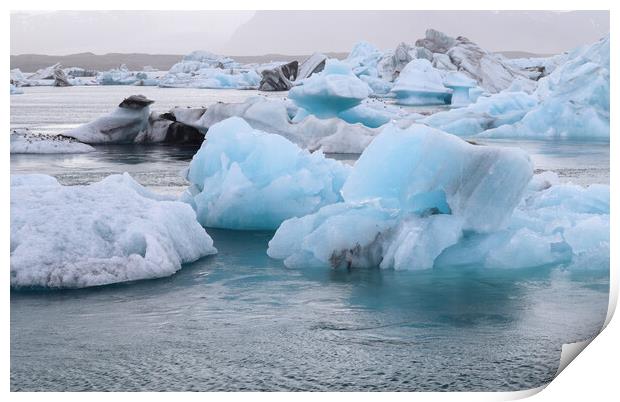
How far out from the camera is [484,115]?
78.9 feet

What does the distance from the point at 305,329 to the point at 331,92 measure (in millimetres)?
15374

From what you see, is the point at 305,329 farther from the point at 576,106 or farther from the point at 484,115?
the point at 484,115

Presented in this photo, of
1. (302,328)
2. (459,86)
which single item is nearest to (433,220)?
(302,328)

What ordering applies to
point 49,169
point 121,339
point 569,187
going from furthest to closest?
1. point 49,169
2. point 569,187
3. point 121,339

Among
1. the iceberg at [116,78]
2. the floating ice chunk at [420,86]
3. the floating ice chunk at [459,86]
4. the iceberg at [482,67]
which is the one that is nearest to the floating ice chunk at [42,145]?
the floating ice chunk at [420,86]

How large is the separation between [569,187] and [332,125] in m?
9.88

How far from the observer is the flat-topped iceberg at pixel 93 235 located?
25.4ft

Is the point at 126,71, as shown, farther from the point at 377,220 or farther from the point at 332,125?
the point at 377,220

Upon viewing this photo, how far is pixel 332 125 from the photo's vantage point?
1986 cm

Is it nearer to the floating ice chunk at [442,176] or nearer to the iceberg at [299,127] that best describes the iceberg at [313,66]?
the iceberg at [299,127]

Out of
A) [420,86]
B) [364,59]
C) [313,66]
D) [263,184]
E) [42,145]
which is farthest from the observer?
[364,59]

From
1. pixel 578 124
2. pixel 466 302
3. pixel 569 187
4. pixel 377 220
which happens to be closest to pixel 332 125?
pixel 578 124

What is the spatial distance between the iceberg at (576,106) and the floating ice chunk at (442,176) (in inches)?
511

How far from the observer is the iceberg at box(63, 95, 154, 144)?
20719mm
